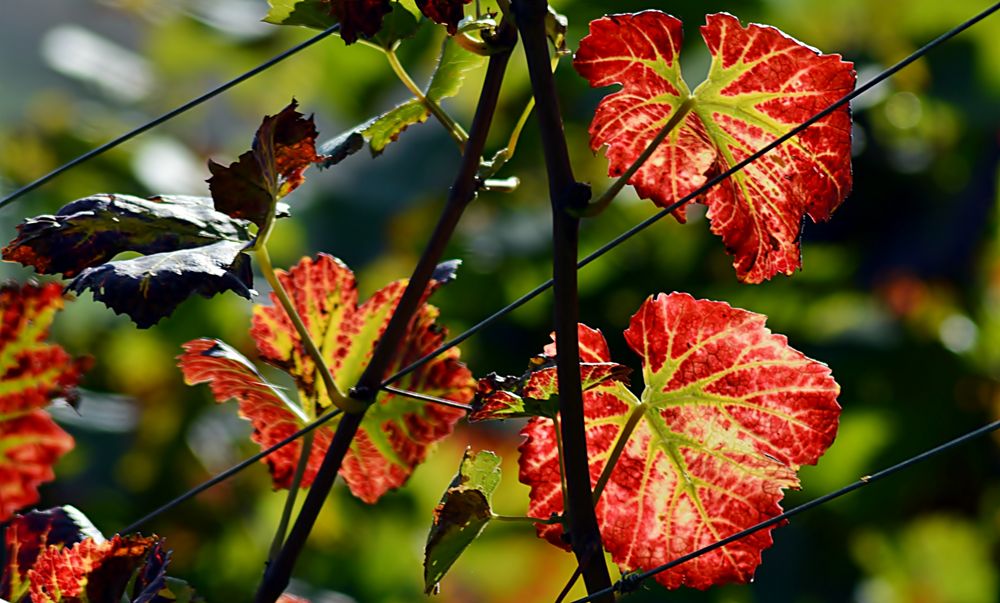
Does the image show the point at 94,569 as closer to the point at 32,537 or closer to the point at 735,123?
the point at 32,537

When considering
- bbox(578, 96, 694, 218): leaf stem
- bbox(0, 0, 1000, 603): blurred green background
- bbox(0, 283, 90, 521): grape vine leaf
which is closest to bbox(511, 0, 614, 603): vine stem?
bbox(578, 96, 694, 218): leaf stem

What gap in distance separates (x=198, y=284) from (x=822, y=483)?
146 cm

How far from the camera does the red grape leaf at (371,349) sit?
456mm

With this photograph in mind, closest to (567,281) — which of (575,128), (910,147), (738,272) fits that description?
(738,272)

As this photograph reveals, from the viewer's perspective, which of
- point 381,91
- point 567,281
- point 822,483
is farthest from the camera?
point 381,91

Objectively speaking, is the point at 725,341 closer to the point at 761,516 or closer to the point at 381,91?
the point at 761,516

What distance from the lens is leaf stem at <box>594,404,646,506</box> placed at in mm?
346

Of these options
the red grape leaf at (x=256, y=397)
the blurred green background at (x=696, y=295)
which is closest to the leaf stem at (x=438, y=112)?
the red grape leaf at (x=256, y=397)

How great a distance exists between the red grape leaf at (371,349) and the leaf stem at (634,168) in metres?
0.14

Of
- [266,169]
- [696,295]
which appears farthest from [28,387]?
[696,295]

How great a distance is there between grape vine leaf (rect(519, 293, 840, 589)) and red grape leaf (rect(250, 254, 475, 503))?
0.08 m

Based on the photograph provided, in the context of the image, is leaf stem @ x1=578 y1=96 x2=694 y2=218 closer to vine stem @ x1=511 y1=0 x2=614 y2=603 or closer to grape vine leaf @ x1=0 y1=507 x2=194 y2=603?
vine stem @ x1=511 y1=0 x2=614 y2=603

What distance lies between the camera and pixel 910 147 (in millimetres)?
1862

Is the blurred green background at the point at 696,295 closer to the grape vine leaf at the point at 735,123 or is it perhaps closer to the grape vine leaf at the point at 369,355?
the grape vine leaf at the point at 369,355
